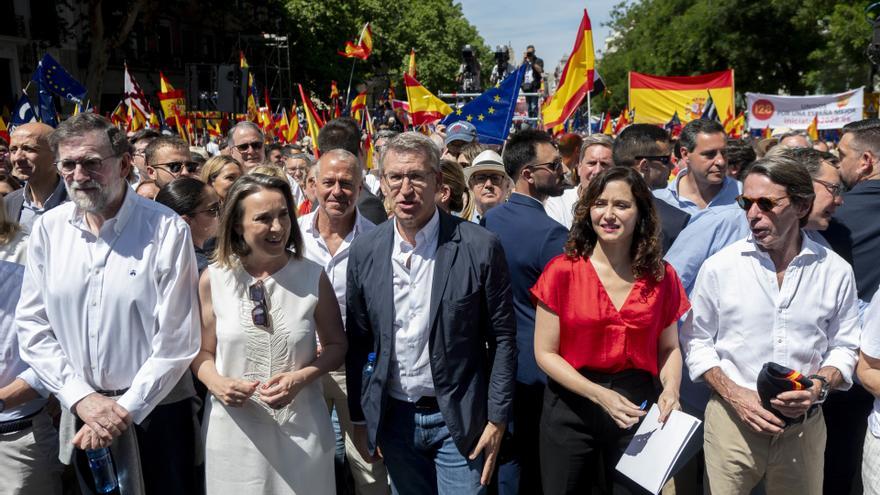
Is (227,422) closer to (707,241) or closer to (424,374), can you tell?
(424,374)

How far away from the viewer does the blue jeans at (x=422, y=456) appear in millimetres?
3098

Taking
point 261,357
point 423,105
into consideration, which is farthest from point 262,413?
point 423,105

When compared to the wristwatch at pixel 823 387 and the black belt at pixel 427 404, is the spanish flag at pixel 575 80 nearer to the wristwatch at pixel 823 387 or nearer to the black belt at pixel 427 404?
the wristwatch at pixel 823 387

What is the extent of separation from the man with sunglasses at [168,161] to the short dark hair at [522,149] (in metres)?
2.46

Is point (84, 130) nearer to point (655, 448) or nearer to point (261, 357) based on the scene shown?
point (261, 357)

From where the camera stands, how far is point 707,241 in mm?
3779

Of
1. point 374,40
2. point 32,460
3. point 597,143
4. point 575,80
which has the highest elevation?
point 374,40

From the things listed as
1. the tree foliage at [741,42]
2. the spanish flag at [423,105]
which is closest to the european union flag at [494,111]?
the spanish flag at [423,105]

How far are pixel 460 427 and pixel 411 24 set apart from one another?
4549 cm

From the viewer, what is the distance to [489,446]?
3.10 m

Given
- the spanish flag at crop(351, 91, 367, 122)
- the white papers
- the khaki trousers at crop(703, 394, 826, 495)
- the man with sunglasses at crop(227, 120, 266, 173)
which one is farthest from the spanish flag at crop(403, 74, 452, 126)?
the white papers

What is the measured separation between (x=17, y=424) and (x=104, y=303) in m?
0.78

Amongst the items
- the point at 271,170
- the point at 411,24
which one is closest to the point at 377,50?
the point at 411,24

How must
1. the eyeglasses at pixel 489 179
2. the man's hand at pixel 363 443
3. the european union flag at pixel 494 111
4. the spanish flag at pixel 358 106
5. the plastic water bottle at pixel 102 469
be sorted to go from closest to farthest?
the plastic water bottle at pixel 102 469 < the man's hand at pixel 363 443 < the eyeglasses at pixel 489 179 < the european union flag at pixel 494 111 < the spanish flag at pixel 358 106
